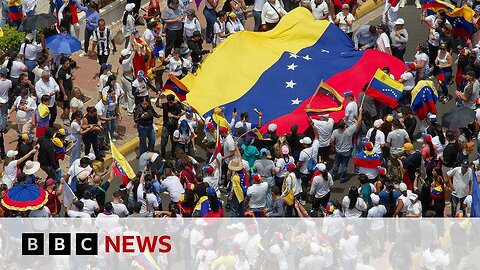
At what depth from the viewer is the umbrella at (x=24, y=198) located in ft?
84.6

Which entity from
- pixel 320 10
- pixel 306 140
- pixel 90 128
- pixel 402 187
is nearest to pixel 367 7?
pixel 320 10

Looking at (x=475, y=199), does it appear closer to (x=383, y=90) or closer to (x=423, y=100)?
(x=423, y=100)

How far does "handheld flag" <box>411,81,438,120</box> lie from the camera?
30.3m

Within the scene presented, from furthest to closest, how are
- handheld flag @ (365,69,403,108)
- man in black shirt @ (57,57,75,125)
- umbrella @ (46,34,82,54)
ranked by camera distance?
umbrella @ (46,34,82,54)
man in black shirt @ (57,57,75,125)
handheld flag @ (365,69,403,108)

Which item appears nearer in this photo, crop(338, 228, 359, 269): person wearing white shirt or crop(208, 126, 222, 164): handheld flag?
crop(338, 228, 359, 269): person wearing white shirt

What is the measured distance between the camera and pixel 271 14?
3475 centimetres

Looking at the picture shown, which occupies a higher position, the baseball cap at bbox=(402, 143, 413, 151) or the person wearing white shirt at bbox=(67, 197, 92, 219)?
the person wearing white shirt at bbox=(67, 197, 92, 219)

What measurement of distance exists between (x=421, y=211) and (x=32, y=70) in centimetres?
1050

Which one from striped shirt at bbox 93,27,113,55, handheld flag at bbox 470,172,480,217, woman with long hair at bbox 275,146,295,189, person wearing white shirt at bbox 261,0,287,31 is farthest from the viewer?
person wearing white shirt at bbox 261,0,287,31

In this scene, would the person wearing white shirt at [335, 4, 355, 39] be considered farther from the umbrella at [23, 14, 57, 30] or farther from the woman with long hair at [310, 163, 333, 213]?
the woman with long hair at [310, 163, 333, 213]

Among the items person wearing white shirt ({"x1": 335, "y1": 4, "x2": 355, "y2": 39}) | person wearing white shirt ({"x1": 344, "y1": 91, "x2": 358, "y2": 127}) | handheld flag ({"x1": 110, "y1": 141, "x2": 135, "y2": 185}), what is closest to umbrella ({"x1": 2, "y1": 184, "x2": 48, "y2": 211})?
handheld flag ({"x1": 110, "y1": 141, "x2": 135, "y2": 185})

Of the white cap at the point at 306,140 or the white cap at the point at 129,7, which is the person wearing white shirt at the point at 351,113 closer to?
the white cap at the point at 306,140

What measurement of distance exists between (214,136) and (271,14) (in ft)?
20.3

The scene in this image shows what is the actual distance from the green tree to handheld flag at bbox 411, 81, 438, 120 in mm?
9615
